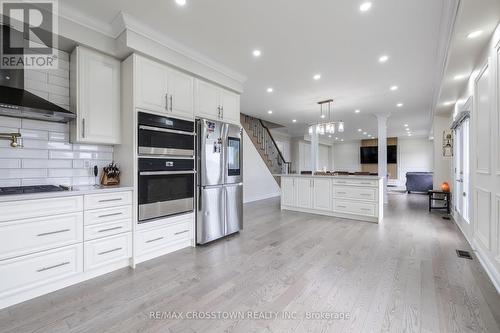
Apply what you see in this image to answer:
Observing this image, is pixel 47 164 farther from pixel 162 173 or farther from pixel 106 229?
pixel 162 173

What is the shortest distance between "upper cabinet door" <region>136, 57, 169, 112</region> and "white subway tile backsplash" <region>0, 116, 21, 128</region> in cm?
114

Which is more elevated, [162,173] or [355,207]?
[162,173]

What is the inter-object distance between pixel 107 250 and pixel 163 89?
1998mm

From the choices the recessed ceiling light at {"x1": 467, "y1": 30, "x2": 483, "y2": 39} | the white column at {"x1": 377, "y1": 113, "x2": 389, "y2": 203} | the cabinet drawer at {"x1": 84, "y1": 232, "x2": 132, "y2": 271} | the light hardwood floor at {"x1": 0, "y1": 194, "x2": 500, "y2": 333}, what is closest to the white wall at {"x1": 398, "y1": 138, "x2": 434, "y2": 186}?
the white column at {"x1": 377, "y1": 113, "x2": 389, "y2": 203}

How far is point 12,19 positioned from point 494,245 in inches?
210

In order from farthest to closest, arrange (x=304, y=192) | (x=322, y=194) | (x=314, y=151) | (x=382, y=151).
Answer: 1. (x=314, y=151)
2. (x=382, y=151)
3. (x=304, y=192)
4. (x=322, y=194)

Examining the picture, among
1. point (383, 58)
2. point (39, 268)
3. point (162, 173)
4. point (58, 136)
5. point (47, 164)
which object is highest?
point (383, 58)

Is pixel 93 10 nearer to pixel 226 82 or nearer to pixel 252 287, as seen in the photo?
pixel 226 82

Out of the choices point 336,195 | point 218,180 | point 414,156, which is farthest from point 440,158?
point 414,156

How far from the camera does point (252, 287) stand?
2.17 metres

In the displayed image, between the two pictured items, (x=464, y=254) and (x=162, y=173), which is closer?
(x=162, y=173)

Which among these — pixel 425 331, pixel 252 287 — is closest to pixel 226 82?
pixel 252 287

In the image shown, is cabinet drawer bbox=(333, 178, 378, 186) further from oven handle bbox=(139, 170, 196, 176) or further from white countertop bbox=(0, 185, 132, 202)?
white countertop bbox=(0, 185, 132, 202)

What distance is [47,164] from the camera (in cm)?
247
